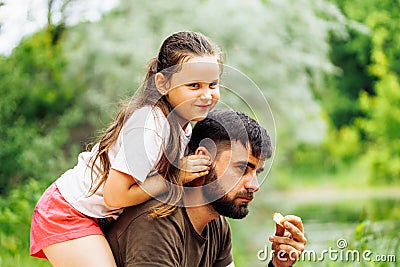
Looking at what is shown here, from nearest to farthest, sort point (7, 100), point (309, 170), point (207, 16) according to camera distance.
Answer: point (7, 100) < point (207, 16) < point (309, 170)

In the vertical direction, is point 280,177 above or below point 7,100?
above

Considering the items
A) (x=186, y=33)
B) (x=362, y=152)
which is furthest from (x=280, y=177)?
(x=186, y=33)

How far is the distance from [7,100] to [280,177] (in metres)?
12.8

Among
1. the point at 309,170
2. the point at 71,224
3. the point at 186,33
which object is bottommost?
the point at 71,224

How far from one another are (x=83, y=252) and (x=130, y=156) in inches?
15.8

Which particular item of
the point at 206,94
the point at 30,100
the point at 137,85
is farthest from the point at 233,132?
the point at 137,85

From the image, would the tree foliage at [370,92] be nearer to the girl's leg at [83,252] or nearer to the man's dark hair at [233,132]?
the man's dark hair at [233,132]

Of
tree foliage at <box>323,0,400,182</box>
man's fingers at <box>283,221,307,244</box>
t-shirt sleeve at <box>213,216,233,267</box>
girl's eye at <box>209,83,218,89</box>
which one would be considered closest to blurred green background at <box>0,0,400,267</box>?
t-shirt sleeve at <box>213,216,233,267</box>

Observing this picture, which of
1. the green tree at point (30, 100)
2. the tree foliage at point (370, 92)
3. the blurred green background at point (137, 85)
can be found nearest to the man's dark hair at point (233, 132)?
the blurred green background at point (137, 85)

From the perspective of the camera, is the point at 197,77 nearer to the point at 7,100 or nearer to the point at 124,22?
the point at 7,100

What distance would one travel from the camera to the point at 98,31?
33.9 ft

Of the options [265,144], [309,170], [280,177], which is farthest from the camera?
[309,170]

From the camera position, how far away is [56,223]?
2.78 meters

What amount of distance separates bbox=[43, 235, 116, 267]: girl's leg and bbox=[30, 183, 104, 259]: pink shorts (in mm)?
21
